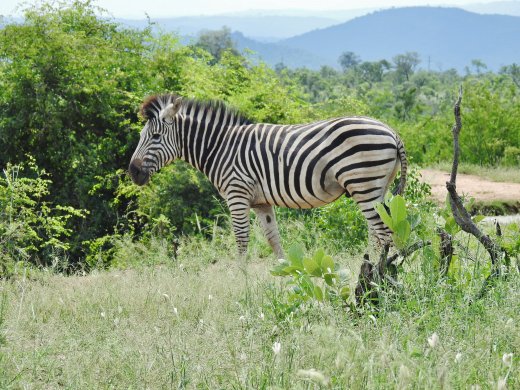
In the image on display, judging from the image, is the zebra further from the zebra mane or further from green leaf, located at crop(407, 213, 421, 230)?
green leaf, located at crop(407, 213, 421, 230)

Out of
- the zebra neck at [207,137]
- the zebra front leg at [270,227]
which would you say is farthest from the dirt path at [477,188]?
the zebra neck at [207,137]

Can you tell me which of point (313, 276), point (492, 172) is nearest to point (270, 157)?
point (313, 276)

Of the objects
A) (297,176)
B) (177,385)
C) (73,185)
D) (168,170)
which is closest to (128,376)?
(177,385)

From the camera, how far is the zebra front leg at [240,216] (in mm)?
7043

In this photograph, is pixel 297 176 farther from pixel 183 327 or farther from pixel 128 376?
pixel 128 376

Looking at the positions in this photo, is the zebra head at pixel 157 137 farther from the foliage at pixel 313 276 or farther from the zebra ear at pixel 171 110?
the foliage at pixel 313 276

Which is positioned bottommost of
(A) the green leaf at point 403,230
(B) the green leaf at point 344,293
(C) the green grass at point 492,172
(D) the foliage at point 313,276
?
(C) the green grass at point 492,172

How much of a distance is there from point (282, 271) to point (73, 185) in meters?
8.62

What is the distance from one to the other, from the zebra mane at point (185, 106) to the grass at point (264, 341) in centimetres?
264

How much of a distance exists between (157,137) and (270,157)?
137 centimetres

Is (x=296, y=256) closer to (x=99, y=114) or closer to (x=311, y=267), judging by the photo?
(x=311, y=267)

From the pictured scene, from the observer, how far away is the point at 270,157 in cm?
693

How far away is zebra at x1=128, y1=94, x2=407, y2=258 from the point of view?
20.9 ft

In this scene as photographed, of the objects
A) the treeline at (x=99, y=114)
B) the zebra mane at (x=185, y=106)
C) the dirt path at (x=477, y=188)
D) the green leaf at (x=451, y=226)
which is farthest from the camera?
the dirt path at (x=477, y=188)
